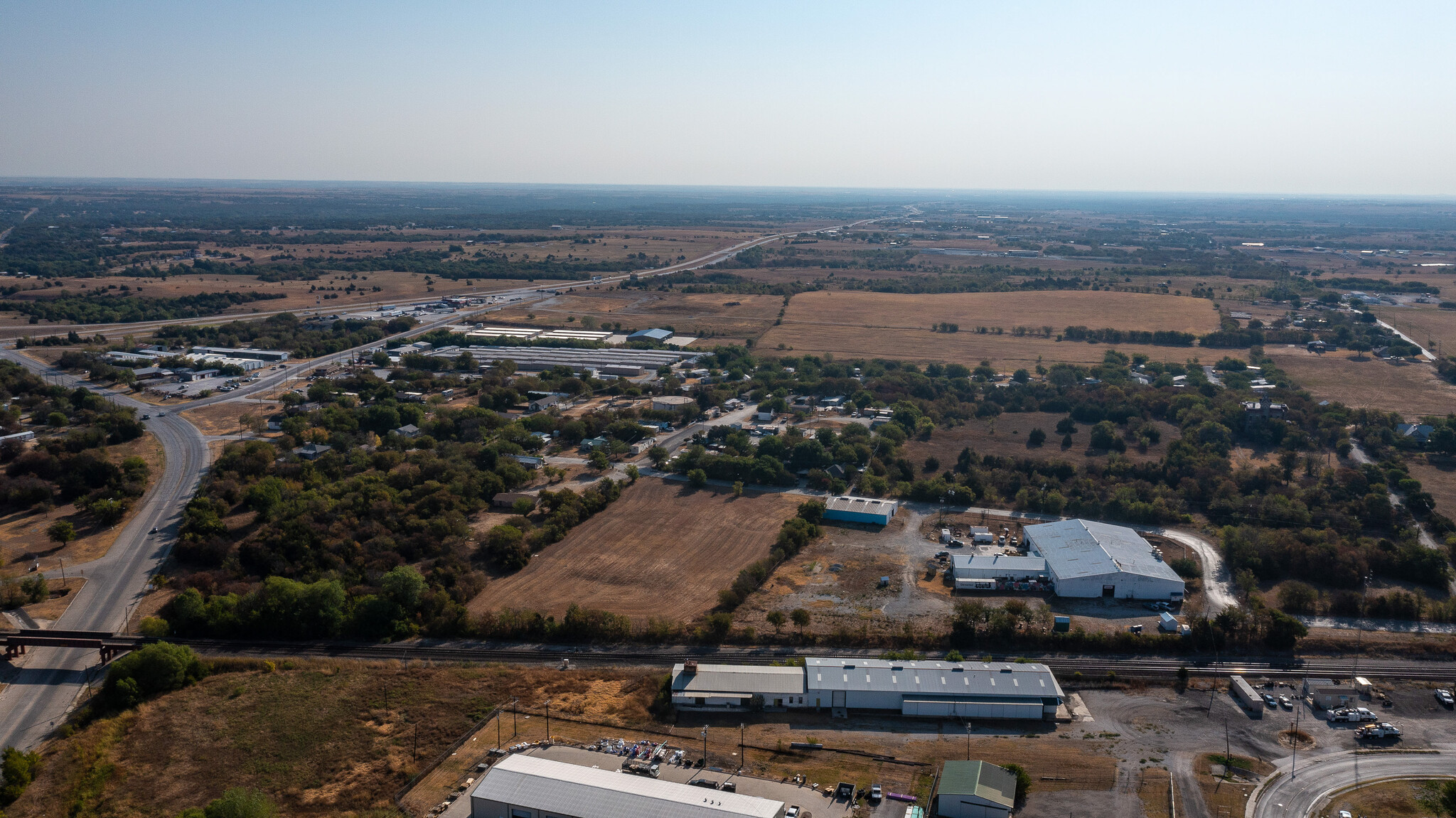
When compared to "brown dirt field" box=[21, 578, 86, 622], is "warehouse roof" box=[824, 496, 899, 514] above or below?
above

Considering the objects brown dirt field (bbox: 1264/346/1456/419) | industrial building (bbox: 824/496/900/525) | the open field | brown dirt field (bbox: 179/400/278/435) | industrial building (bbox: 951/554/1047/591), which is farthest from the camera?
the open field

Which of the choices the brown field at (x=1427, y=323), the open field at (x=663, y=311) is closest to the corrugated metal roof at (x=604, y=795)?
the open field at (x=663, y=311)

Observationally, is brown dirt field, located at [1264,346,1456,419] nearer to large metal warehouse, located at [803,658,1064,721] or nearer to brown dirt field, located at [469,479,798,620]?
brown dirt field, located at [469,479,798,620]

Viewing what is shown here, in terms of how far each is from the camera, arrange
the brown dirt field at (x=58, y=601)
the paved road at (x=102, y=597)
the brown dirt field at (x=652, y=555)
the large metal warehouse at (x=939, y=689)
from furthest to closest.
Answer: the brown dirt field at (x=652, y=555)
the brown dirt field at (x=58, y=601)
the large metal warehouse at (x=939, y=689)
the paved road at (x=102, y=597)

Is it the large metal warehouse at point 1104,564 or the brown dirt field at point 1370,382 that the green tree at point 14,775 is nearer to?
the large metal warehouse at point 1104,564

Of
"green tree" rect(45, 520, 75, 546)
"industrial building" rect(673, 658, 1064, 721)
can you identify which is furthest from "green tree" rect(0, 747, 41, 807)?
"green tree" rect(45, 520, 75, 546)
